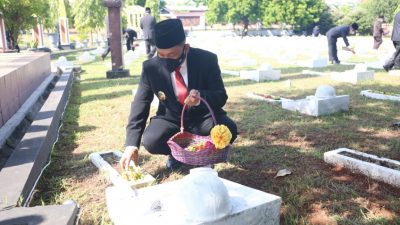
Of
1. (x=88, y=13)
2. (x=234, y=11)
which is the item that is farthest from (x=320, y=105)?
(x=234, y=11)

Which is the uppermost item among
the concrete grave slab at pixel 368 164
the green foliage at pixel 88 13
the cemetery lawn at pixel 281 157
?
the green foliage at pixel 88 13

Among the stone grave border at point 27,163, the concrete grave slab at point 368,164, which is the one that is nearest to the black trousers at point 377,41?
the concrete grave slab at point 368,164

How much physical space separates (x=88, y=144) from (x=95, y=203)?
165cm

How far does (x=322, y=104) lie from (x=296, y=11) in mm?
46061

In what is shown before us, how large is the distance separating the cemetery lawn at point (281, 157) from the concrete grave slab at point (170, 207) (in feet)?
1.12

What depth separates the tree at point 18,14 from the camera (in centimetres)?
1509

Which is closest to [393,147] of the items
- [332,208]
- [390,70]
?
[332,208]

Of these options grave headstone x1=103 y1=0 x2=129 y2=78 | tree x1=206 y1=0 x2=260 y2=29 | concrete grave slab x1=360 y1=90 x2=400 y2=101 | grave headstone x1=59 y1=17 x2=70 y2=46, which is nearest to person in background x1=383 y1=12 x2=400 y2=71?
concrete grave slab x1=360 y1=90 x2=400 y2=101

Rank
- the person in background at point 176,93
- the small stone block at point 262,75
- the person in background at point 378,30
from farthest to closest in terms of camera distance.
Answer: the person in background at point 378,30 < the small stone block at point 262,75 < the person in background at point 176,93

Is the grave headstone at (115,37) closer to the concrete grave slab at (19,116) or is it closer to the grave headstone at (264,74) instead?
the concrete grave slab at (19,116)

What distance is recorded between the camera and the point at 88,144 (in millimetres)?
4531

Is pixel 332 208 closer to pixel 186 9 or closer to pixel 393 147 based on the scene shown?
pixel 393 147

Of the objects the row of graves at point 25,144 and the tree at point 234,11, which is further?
the tree at point 234,11

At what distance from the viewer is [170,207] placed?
6.88ft
